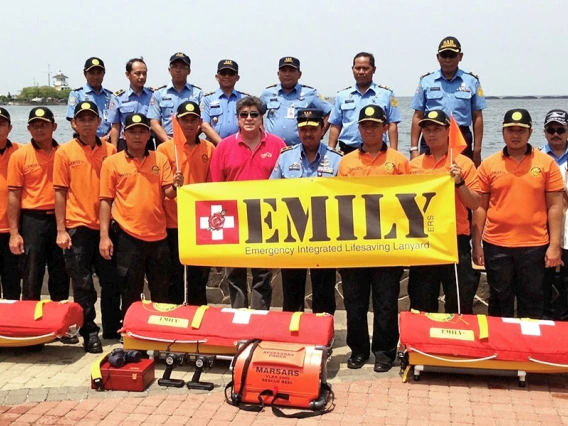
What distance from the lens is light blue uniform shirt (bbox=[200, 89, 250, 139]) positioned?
8.21 m

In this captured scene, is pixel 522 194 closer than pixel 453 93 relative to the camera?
Yes

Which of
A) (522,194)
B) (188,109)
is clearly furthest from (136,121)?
(522,194)

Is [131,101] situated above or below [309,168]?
above

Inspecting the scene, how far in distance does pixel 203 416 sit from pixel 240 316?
43.1 inches

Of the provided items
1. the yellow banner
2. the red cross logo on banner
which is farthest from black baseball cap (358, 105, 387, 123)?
the red cross logo on banner

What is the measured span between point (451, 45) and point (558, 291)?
9.57ft

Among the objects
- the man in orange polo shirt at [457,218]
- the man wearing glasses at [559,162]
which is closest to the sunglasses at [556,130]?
the man wearing glasses at [559,162]

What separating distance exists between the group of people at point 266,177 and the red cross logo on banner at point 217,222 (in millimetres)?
373

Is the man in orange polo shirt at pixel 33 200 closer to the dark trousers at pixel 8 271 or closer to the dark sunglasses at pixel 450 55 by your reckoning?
the dark trousers at pixel 8 271

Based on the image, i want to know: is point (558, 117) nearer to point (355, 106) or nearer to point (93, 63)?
point (355, 106)

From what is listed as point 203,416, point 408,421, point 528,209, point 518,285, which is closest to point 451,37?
point 528,209

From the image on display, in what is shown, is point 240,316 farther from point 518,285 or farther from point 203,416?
point 518,285

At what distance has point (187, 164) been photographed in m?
6.75

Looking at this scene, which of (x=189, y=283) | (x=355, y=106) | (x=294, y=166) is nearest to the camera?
(x=294, y=166)
